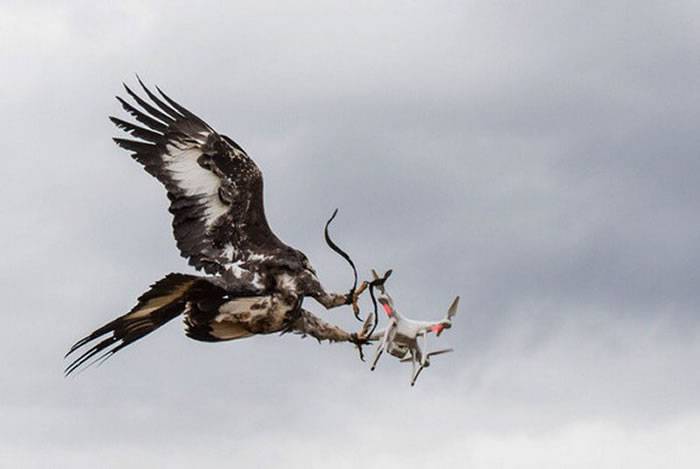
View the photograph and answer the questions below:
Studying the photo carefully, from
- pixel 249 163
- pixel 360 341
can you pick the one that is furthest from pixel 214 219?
pixel 360 341

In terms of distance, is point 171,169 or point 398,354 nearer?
point 398,354

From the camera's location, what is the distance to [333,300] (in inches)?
1224

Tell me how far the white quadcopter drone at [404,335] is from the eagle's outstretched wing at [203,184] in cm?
236

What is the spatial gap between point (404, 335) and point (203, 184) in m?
5.38

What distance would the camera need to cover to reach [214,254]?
32531 mm

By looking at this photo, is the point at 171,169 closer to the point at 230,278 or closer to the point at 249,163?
the point at 249,163

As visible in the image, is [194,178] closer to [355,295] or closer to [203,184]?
[203,184]

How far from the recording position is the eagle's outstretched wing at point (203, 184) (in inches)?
1282

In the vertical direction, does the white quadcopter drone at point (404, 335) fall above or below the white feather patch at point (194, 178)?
below

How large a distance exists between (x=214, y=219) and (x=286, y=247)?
201 cm

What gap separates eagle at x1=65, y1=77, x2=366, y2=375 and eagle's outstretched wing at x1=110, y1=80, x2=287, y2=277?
2 centimetres

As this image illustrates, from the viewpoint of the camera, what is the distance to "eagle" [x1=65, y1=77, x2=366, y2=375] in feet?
101

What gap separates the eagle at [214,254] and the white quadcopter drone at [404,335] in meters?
0.58

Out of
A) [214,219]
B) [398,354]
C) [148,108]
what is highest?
[148,108]
